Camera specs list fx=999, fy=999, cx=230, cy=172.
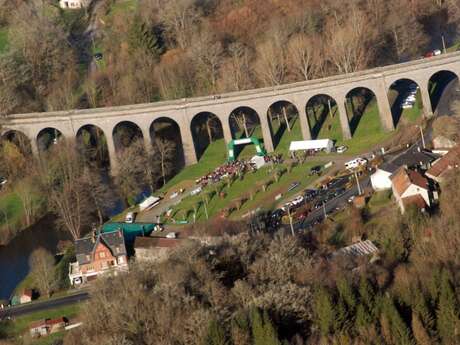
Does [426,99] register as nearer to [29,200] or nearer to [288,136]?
[288,136]

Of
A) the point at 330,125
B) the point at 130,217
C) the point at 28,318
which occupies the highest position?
the point at 330,125

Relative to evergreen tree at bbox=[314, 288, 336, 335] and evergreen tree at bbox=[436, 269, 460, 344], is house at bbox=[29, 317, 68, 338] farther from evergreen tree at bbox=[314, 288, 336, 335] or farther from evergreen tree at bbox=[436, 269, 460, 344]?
evergreen tree at bbox=[436, 269, 460, 344]

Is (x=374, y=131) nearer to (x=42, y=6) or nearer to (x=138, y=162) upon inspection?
(x=138, y=162)

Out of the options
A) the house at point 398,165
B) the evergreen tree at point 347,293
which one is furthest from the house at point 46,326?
the house at point 398,165

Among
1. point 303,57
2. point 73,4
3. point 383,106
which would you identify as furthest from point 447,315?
point 73,4

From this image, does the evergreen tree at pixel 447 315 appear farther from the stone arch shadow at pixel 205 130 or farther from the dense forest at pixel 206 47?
the stone arch shadow at pixel 205 130

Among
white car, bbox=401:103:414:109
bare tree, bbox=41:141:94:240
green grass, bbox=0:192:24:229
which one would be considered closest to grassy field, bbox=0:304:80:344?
bare tree, bbox=41:141:94:240
